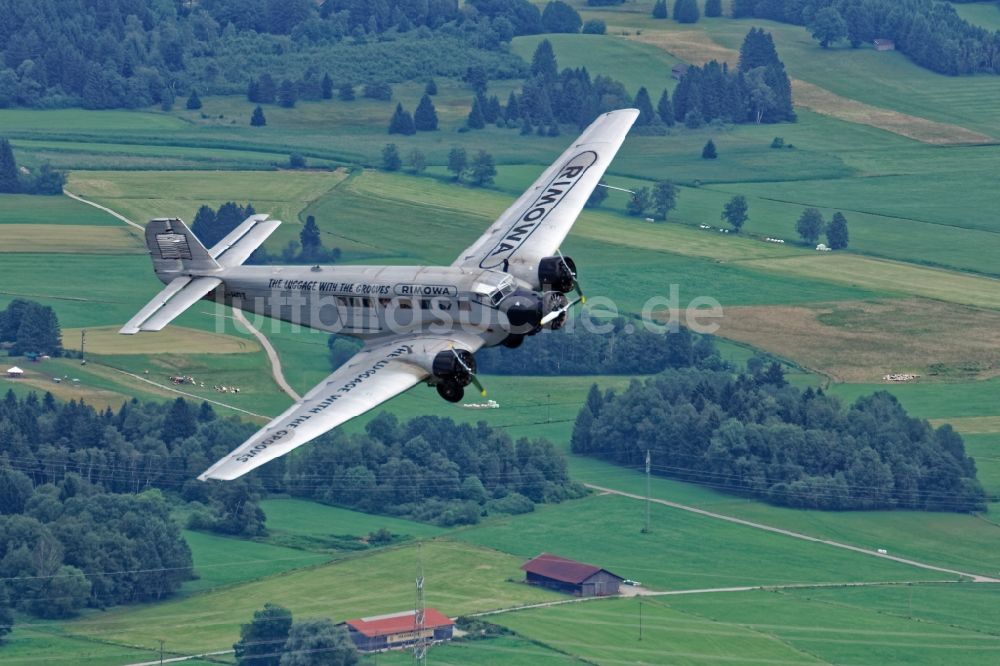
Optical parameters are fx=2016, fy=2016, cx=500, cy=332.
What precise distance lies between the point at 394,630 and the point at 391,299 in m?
75.8

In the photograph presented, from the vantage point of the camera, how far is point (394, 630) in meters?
173

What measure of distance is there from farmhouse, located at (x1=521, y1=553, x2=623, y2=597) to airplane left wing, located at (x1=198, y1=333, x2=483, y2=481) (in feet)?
259

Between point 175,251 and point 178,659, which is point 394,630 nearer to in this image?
point 178,659

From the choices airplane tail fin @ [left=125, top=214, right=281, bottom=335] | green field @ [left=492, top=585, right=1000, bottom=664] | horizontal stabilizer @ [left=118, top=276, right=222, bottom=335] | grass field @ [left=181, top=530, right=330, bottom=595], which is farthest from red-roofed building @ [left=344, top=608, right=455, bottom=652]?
horizontal stabilizer @ [left=118, top=276, right=222, bottom=335]

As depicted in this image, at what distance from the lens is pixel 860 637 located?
17400 centimetres

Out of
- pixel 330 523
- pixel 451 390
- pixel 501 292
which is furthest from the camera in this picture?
pixel 330 523

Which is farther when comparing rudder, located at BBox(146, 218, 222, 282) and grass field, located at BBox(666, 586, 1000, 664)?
grass field, located at BBox(666, 586, 1000, 664)

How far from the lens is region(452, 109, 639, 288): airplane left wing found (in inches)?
4210

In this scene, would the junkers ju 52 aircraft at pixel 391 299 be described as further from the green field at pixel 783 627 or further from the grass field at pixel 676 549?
the grass field at pixel 676 549

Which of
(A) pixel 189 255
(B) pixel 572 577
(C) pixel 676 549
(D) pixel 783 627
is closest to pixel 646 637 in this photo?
(B) pixel 572 577

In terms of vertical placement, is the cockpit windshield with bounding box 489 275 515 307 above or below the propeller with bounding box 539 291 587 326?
above

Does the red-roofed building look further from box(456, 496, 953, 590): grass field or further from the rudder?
the rudder

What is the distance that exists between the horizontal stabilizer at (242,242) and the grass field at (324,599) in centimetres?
6414

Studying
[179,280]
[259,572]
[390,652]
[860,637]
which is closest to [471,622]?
[390,652]
